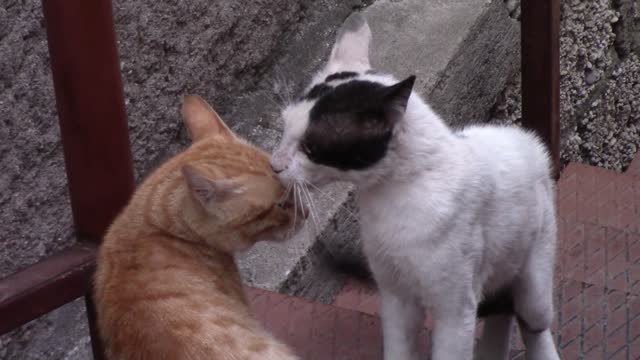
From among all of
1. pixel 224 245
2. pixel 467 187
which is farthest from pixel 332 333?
pixel 467 187

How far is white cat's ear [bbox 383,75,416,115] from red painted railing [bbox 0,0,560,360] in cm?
52

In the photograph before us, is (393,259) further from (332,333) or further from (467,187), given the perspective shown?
(332,333)

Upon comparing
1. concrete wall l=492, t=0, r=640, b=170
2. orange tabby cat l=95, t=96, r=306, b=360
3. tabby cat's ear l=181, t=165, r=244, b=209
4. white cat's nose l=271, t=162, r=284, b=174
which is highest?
white cat's nose l=271, t=162, r=284, b=174

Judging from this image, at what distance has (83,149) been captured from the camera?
201 cm

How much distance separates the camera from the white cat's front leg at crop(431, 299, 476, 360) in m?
2.16

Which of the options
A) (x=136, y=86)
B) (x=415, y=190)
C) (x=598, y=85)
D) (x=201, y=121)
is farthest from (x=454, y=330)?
(x=598, y=85)

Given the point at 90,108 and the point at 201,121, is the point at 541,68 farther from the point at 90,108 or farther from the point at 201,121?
the point at 90,108

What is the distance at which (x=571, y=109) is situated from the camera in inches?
181

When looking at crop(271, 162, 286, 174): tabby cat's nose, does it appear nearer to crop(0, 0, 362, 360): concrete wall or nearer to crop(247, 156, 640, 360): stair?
crop(247, 156, 640, 360): stair

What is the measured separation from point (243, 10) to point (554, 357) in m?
1.61

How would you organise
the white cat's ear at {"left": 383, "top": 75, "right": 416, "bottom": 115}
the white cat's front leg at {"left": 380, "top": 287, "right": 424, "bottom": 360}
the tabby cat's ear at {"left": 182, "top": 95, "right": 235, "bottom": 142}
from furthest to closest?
the tabby cat's ear at {"left": 182, "top": 95, "right": 235, "bottom": 142}
the white cat's front leg at {"left": 380, "top": 287, "right": 424, "bottom": 360}
the white cat's ear at {"left": 383, "top": 75, "right": 416, "bottom": 115}

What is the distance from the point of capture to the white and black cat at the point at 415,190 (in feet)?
6.85

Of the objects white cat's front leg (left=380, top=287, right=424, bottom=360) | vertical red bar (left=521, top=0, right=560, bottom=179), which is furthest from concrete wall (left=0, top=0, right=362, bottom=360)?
white cat's front leg (left=380, top=287, right=424, bottom=360)

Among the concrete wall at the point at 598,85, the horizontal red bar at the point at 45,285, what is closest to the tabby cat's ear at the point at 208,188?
the horizontal red bar at the point at 45,285
